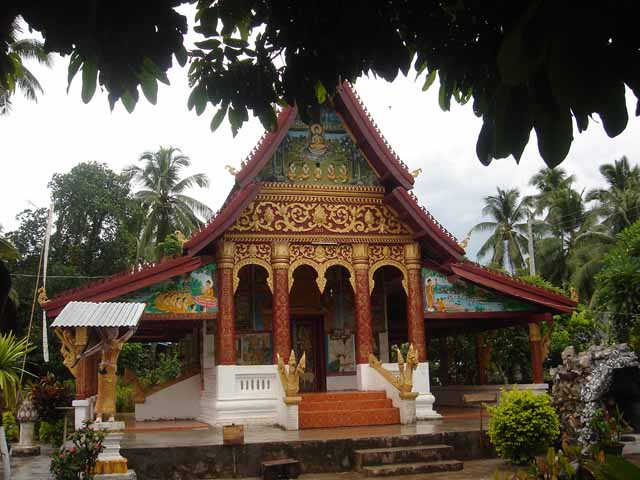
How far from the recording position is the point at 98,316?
7.89 metres

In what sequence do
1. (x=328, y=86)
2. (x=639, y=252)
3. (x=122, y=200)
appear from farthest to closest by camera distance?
(x=122, y=200)
(x=639, y=252)
(x=328, y=86)

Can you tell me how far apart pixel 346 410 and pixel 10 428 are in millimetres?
8730

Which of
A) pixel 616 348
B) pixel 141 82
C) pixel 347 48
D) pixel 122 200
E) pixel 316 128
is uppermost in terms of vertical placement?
pixel 122 200

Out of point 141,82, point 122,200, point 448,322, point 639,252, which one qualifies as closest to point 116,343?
point 141,82

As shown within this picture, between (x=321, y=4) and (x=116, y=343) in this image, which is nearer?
(x=321, y=4)

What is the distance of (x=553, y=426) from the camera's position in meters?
8.32

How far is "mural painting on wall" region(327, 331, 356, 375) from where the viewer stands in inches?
564

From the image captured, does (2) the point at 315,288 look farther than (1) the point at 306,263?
Yes

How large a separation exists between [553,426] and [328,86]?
657cm

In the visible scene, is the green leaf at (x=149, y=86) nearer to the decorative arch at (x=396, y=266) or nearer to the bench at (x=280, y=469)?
the bench at (x=280, y=469)

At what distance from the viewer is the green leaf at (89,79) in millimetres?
2457

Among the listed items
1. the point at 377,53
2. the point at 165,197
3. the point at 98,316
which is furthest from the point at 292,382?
the point at 165,197

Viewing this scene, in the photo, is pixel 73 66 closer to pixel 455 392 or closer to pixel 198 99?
pixel 198 99

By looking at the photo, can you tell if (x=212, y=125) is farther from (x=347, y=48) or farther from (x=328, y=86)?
(x=347, y=48)
